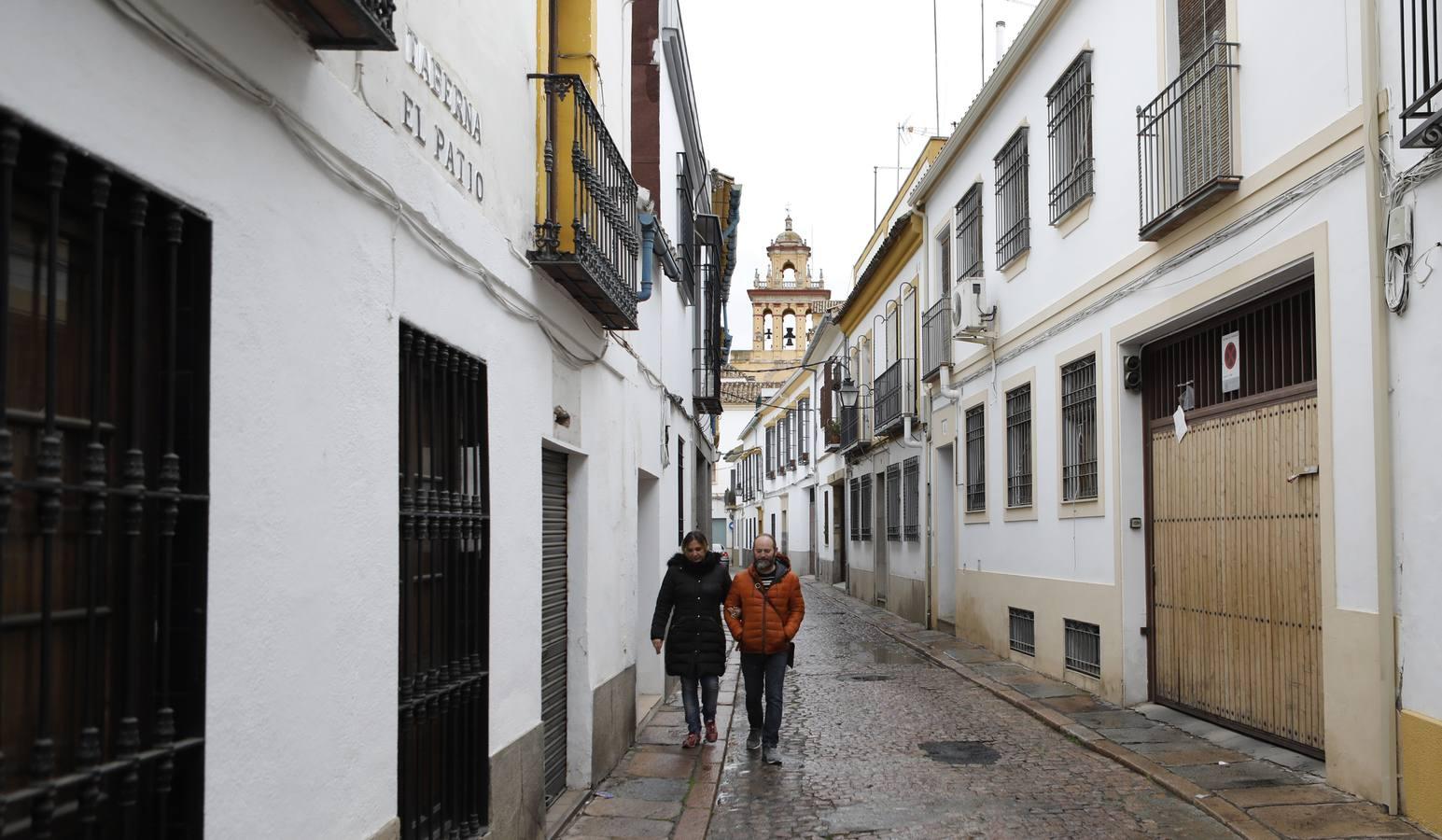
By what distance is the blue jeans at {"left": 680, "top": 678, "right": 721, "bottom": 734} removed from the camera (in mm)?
9359

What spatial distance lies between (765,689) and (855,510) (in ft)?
65.6

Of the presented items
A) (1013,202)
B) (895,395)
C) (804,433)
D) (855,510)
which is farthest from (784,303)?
(1013,202)

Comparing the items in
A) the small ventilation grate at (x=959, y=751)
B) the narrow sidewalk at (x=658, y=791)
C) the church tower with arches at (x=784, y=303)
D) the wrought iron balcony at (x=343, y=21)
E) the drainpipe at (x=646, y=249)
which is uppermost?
the church tower with arches at (x=784, y=303)

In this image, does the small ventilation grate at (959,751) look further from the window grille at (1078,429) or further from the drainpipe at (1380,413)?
the window grille at (1078,429)

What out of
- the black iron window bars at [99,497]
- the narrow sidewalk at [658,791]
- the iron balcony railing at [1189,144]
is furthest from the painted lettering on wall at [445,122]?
the iron balcony railing at [1189,144]

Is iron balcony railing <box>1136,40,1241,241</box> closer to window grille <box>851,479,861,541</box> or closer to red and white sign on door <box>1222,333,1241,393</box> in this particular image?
red and white sign on door <box>1222,333,1241,393</box>

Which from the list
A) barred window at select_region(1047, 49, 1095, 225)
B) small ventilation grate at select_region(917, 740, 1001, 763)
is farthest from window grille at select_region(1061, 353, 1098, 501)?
small ventilation grate at select_region(917, 740, 1001, 763)

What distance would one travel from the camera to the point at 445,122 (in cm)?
484

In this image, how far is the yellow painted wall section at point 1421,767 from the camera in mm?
6129

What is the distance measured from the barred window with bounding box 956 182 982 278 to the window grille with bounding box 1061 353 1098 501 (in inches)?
155

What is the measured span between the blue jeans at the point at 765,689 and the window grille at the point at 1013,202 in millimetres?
6559

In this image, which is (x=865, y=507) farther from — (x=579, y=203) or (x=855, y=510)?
(x=579, y=203)

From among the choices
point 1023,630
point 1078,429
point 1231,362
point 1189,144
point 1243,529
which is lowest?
point 1023,630

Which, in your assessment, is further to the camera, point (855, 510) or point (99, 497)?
point (855, 510)
